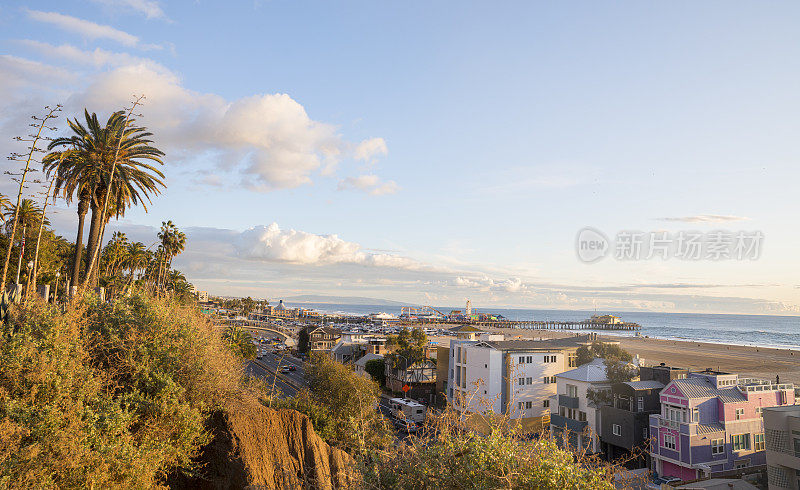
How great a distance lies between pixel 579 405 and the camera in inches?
2003

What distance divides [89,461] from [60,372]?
3.37m

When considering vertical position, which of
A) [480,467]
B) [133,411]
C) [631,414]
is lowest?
[631,414]

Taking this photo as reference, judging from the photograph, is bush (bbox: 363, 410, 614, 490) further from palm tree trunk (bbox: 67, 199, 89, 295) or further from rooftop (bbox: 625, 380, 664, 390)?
rooftop (bbox: 625, 380, 664, 390)

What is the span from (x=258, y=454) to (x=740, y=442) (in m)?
41.8

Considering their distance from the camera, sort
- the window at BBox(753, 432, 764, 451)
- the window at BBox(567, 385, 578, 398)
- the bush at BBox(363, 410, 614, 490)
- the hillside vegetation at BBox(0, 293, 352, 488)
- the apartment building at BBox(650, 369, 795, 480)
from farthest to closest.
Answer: the window at BBox(567, 385, 578, 398) → the window at BBox(753, 432, 764, 451) → the apartment building at BBox(650, 369, 795, 480) → the hillside vegetation at BBox(0, 293, 352, 488) → the bush at BBox(363, 410, 614, 490)

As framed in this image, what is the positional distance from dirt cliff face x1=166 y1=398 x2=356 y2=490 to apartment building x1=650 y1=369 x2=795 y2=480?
3143 centimetres

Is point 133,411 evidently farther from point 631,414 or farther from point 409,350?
point 409,350

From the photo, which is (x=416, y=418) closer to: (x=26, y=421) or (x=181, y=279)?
(x=26, y=421)

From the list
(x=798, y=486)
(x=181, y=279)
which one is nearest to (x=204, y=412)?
(x=798, y=486)

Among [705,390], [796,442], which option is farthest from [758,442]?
[796,442]

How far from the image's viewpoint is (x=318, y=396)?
156 feet

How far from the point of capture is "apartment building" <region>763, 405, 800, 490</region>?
1177 inches

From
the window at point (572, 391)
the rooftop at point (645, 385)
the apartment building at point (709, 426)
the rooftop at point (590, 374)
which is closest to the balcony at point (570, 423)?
the window at point (572, 391)

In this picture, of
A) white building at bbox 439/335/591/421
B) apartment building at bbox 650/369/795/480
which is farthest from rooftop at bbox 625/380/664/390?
white building at bbox 439/335/591/421
